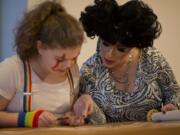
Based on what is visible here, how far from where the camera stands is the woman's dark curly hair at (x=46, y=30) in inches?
41.5

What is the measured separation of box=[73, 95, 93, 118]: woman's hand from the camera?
1.07 metres

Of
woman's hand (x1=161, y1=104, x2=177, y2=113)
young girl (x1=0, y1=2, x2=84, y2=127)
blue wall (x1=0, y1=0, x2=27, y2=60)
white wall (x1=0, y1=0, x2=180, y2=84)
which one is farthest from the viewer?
white wall (x1=0, y1=0, x2=180, y2=84)

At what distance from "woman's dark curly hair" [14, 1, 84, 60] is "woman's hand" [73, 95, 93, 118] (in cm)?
18

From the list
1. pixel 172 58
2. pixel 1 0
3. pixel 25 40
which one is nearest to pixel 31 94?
pixel 25 40

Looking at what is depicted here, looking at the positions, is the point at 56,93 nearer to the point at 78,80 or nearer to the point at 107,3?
the point at 78,80

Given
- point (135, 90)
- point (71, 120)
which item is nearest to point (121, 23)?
point (135, 90)

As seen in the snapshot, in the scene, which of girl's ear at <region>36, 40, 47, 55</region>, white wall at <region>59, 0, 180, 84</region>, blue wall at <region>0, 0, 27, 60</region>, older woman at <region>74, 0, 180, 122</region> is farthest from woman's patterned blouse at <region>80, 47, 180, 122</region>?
white wall at <region>59, 0, 180, 84</region>

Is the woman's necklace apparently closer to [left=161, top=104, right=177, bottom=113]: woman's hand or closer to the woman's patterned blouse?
the woman's patterned blouse

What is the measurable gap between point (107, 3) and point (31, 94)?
0.46 metres

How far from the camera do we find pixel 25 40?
1101mm

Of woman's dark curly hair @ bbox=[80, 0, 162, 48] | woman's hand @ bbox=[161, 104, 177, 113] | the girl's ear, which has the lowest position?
woman's hand @ bbox=[161, 104, 177, 113]

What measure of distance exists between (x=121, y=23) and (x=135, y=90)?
25 centimetres

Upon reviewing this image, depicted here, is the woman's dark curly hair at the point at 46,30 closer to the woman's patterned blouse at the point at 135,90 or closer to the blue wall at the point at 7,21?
the woman's patterned blouse at the point at 135,90

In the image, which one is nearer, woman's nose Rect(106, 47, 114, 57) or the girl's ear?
the girl's ear
